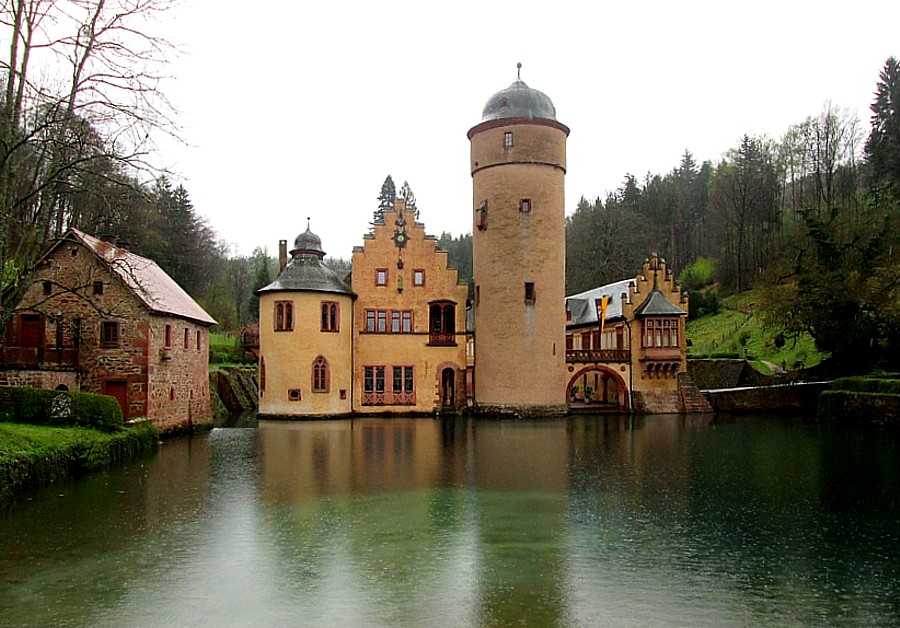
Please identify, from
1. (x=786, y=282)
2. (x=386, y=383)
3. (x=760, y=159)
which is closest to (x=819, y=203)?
(x=760, y=159)

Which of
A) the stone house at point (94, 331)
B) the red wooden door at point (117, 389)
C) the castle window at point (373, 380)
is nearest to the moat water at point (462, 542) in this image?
the red wooden door at point (117, 389)

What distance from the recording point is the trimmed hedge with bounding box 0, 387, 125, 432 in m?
18.0

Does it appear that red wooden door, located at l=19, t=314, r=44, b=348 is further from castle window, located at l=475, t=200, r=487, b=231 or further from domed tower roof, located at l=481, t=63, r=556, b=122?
domed tower roof, located at l=481, t=63, r=556, b=122

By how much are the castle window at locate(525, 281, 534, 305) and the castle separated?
2.2 inches

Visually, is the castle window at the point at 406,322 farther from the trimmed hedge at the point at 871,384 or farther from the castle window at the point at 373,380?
the trimmed hedge at the point at 871,384

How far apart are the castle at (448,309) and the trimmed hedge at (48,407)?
46.6 feet

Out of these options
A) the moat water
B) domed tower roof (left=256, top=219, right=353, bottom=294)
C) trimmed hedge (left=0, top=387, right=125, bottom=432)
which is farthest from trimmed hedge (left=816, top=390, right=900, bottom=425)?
trimmed hedge (left=0, top=387, right=125, bottom=432)

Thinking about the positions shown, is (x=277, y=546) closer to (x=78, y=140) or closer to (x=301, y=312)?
(x=78, y=140)

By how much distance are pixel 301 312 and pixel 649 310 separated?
Answer: 17.0 meters

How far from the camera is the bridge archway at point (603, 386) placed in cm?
3666

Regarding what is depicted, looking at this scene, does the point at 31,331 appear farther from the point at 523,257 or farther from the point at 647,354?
the point at 647,354

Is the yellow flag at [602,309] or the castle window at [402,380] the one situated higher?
the yellow flag at [602,309]

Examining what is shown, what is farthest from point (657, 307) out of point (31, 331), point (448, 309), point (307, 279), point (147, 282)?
point (31, 331)

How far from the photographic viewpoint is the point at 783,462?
61.9 feet
